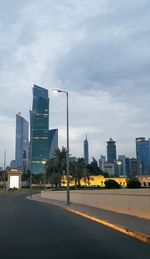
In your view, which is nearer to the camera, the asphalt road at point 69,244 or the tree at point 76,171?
the asphalt road at point 69,244

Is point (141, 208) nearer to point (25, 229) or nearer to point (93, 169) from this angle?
point (25, 229)

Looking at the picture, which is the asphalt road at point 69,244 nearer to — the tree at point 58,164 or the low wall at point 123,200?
the low wall at point 123,200

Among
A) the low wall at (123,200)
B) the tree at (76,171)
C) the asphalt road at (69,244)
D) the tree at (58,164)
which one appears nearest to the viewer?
the asphalt road at (69,244)

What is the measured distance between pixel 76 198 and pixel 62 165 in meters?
43.9

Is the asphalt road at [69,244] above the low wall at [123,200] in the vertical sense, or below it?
below

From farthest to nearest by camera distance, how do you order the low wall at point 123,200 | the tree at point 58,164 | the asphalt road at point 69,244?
the tree at point 58,164, the low wall at point 123,200, the asphalt road at point 69,244

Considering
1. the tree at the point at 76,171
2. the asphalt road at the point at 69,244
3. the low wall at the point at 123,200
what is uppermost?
the tree at the point at 76,171

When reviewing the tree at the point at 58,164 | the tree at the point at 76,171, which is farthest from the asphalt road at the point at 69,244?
the tree at the point at 76,171

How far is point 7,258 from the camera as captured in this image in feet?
31.8

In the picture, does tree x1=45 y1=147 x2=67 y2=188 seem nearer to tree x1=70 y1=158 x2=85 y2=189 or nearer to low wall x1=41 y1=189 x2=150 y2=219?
tree x1=70 y1=158 x2=85 y2=189

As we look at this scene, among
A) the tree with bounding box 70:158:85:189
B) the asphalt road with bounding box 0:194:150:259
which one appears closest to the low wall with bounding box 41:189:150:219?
the asphalt road with bounding box 0:194:150:259

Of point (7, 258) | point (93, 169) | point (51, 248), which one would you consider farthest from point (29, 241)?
point (93, 169)

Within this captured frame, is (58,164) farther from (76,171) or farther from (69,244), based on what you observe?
(69,244)

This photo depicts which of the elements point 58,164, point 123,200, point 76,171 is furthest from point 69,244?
point 76,171
